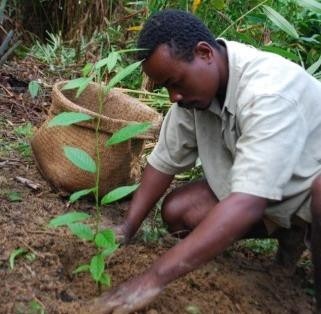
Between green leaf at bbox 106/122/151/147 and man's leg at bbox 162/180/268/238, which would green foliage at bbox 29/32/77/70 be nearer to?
man's leg at bbox 162/180/268/238

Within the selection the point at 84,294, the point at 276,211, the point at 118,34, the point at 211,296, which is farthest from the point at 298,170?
the point at 118,34

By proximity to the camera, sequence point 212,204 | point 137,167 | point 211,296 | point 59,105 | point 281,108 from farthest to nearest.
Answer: point 137,167 → point 59,105 → point 212,204 → point 211,296 → point 281,108

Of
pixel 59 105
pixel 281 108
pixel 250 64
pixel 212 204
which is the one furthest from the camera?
pixel 59 105

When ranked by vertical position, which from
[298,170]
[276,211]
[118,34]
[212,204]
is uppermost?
[298,170]

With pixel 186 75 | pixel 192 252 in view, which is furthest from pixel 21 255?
pixel 186 75

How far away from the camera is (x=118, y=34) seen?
162 inches

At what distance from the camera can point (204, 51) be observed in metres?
1.80

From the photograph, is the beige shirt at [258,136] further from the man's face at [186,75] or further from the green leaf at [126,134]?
the green leaf at [126,134]

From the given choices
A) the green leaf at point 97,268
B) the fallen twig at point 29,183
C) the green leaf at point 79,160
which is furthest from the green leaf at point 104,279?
the fallen twig at point 29,183

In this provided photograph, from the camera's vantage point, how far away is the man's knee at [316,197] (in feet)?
6.07

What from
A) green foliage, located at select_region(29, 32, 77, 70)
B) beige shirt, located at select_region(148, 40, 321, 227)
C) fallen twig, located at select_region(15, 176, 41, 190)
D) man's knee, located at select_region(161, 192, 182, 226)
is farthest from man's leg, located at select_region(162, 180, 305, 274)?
green foliage, located at select_region(29, 32, 77, 70)

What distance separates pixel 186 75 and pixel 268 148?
0.31m

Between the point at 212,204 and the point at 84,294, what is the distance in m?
0.57

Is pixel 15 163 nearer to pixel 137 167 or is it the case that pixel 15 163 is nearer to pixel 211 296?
pixel 137 167
